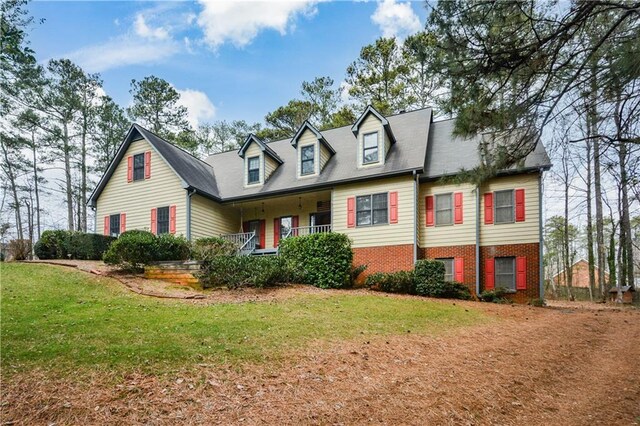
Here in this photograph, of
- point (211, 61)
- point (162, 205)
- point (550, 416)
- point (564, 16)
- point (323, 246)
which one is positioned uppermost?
point (211, 61)

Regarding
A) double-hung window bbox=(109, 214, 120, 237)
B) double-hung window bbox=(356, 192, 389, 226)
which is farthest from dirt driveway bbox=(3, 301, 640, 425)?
double-hung window bbox=(109, 214, 120, 237)

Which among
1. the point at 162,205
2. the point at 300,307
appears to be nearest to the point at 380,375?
the point at 300,307

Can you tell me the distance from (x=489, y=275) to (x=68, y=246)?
18376 millimetres

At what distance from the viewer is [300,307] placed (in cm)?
957

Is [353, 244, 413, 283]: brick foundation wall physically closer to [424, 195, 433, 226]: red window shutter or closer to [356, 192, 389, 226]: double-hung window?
[356, 192, 389, 226]: double-hung window

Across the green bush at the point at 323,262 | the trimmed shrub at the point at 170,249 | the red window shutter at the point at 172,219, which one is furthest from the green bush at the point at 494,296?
the red window shutter at the point at 172,219

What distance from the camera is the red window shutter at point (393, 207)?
16156 mm

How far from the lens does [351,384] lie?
5023 millimetres

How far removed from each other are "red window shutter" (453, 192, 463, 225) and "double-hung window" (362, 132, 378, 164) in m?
3.85

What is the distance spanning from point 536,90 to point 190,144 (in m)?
31.3

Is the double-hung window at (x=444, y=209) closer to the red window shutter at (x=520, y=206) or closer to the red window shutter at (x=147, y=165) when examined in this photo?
the red window shutter at (x=520, y=206)

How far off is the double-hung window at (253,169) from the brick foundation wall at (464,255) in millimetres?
9113

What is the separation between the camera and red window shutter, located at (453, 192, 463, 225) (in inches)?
629

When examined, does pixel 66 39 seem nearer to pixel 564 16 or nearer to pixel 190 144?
pixel 564 16
